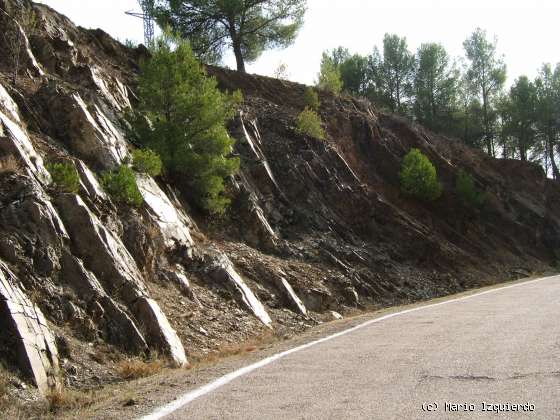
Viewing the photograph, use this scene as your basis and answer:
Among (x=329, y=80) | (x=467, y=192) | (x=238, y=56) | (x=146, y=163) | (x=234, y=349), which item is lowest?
(x=234, y=349)

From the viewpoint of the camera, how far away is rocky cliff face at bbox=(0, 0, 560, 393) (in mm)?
9484

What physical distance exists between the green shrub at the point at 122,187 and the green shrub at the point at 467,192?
77.8 feet

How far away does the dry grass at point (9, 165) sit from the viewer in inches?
428

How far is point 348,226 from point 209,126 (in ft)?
29.8

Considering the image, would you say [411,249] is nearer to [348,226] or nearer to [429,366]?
[348,226]

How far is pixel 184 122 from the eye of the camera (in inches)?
732

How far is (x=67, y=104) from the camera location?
16281 mm

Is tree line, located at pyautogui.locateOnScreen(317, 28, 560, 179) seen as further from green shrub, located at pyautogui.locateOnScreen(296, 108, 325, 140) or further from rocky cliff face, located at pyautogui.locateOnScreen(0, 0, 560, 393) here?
green shrub, located at pyautogui.locateOnScreen(296, 108, 325, 140)

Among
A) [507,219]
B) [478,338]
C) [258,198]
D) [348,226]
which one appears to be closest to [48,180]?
[478,338]

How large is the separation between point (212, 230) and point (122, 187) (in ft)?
18.1

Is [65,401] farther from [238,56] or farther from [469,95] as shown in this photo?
[469,95]

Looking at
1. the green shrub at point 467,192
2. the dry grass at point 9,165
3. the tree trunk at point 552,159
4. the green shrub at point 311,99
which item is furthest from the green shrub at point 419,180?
the dry grass at point 9,165

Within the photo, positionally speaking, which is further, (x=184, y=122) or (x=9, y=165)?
(x=184, y=122)

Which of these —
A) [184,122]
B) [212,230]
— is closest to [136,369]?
[212,230]
